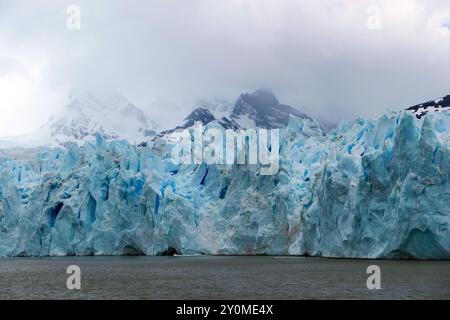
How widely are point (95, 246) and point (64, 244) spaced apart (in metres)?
→ 2.70

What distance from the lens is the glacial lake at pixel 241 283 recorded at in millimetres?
18094

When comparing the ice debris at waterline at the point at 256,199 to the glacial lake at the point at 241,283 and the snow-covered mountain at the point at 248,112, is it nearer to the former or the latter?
the glacial lake at the point at 241,283

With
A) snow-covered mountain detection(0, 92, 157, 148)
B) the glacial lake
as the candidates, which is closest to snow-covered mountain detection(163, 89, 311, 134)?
snow-covered mountain detection(0, 92, 157, 148)

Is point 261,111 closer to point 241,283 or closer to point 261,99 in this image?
point 261,99

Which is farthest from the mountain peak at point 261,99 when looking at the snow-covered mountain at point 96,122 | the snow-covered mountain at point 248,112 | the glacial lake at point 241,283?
the glacial lake at point 241,283

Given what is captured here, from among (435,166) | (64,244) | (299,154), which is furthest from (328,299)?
(64,244)

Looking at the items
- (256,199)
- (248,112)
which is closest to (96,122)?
(248,112)

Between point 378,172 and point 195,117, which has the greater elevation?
point 195,117

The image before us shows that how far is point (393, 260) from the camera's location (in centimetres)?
2947

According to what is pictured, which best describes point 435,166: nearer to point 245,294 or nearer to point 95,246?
point 245,294

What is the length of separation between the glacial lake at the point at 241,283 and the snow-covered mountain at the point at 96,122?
9635cm

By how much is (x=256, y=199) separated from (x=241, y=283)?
18.1m

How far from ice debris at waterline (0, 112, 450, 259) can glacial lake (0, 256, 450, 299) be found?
288 centimetres

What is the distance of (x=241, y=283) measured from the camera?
70.2ft
